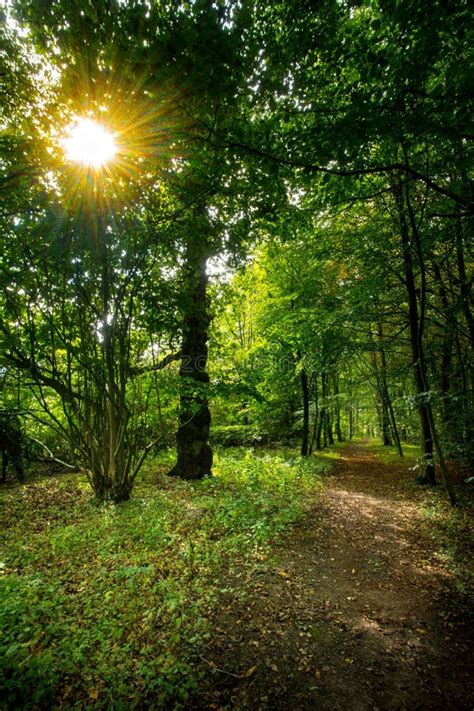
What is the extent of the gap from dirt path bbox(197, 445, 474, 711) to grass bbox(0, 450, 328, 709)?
1.35 ft

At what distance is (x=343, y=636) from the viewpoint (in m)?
3.76

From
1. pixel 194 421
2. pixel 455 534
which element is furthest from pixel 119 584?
pixel 455 534

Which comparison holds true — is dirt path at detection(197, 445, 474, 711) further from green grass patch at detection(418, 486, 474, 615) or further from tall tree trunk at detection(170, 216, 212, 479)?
tall tree trunk at detection(170, 216, 212, 479)

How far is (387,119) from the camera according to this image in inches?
123

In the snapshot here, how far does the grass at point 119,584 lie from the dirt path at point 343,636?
0.41m

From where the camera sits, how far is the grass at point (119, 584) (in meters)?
2.97

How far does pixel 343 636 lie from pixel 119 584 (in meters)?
2.98

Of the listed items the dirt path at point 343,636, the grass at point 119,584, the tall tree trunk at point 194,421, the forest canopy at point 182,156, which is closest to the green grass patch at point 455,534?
the dirt path at point 343,636

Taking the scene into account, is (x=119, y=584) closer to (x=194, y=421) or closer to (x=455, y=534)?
(x=194, y=421)

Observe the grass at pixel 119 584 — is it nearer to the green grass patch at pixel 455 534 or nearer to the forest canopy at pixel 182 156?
the forest canopy at pixel 182 156

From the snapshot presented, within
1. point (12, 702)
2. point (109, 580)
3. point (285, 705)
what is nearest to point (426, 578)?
point (285, 705)

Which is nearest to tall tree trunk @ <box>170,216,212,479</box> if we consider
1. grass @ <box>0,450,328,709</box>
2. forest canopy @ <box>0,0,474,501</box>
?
forest canopy @ <box>0,0,474,501</box>

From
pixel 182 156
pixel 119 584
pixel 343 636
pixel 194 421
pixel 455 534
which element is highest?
pixel 182 156

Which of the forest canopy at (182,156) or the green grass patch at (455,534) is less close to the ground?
the forest canopy at (182,156)
